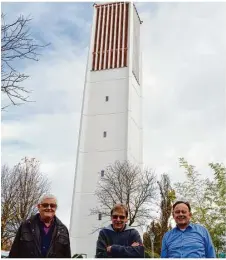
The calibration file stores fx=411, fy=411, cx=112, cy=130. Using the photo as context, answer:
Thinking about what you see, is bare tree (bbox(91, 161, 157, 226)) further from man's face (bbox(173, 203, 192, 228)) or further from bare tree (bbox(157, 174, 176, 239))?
man's face (bbox(173, 203, 192, 228))

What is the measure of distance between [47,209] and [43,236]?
22 cm

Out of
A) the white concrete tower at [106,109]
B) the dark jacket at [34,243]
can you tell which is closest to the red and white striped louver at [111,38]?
the white concrete tower at [106,109]

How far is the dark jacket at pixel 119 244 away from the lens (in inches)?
129

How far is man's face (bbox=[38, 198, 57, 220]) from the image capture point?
132 inches

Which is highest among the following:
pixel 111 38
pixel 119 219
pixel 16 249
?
pixel 111 38

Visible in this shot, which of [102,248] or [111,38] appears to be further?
[111,38]


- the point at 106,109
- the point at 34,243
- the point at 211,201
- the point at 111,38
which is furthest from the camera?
the point at 111,38

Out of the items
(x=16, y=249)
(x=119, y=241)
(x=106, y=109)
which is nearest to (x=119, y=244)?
(x=119, y=241)

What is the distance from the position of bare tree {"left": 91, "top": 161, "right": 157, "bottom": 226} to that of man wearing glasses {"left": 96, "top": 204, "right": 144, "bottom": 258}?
2189 cm

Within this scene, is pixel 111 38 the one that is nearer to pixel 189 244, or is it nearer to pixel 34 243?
pixel 189 244

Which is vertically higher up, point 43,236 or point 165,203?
point 165,203

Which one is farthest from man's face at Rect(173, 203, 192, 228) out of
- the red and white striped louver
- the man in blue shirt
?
the red and white striped louver

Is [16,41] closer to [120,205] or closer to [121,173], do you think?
[120,205]

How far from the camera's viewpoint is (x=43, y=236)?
10.8 feet
